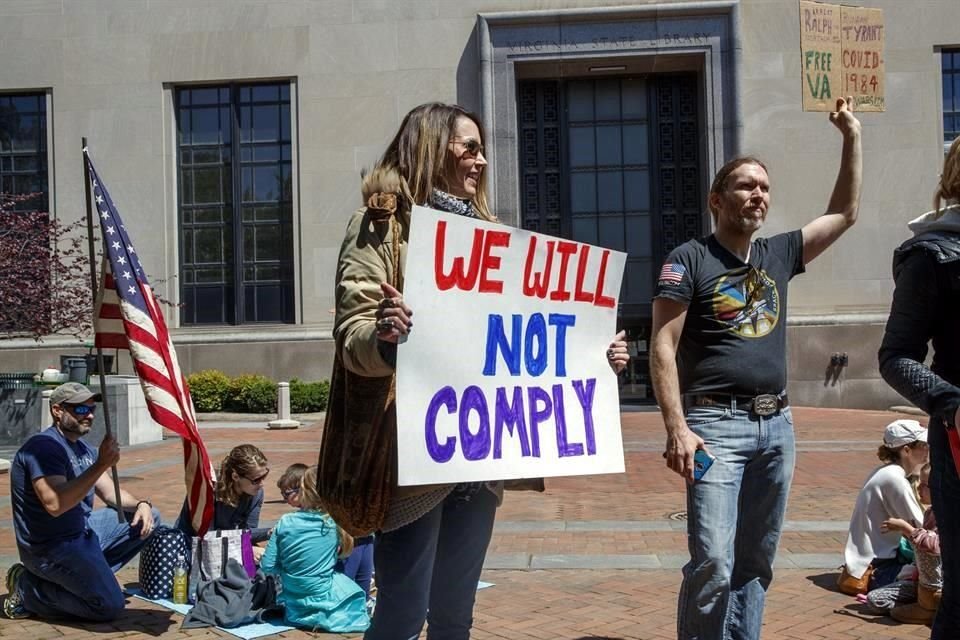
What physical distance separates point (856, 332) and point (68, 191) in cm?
1897

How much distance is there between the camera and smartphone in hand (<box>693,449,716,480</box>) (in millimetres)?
3500

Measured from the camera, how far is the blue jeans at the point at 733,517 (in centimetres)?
353

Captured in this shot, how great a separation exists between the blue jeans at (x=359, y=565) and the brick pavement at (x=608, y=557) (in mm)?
583

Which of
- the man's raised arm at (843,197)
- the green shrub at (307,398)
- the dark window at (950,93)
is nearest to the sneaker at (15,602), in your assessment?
the man's raised arm at (843,197)

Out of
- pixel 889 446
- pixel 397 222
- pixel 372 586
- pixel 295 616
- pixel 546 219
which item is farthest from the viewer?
pixel 546 219

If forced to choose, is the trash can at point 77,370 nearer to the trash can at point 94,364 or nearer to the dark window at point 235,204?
the trash can at point 94,364

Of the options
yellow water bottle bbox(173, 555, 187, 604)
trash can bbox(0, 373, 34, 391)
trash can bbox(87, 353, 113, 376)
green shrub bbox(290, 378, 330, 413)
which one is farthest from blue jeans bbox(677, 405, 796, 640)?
green shrub bbox(290, 378, 330, 413)

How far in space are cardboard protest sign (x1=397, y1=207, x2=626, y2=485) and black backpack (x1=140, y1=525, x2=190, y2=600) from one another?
3.72m

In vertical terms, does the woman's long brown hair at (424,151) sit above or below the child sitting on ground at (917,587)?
above

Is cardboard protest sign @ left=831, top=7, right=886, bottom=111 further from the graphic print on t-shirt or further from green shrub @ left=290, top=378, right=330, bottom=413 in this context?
green shrub @ left=290, top=378, right=330, bottom=413

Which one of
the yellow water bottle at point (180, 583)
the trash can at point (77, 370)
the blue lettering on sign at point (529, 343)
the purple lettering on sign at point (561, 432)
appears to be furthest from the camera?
the trash can at point (77, 370)

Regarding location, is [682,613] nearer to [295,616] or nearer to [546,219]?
[295,616]

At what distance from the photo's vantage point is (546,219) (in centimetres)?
2392

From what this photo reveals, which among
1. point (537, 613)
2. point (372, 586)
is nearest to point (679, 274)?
point (537, 613)
